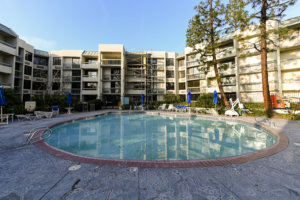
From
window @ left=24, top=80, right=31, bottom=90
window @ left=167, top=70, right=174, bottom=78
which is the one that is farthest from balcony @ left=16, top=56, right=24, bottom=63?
window @ left=167, top=70, right=174, bottom=78

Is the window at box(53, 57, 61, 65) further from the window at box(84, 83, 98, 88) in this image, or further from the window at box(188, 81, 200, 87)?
the window at box(188, 81, 200, 87)

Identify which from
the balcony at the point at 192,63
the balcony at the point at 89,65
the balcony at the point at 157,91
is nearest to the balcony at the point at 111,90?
the balcony at the point at 89,65

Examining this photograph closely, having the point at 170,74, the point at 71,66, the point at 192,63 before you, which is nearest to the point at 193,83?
the point at 192,63

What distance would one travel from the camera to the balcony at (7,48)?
18.8 metres

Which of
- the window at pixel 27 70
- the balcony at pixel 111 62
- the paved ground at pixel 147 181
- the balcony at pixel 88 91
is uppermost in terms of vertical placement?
the balcony at pixel 111 62

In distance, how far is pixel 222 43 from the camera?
2248cm

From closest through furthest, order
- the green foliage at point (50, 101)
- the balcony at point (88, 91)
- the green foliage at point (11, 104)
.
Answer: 1. the green foliage at point (11, 104)
2. the green foliage at point (50, 101)
3. the balcony at point (88, 91)

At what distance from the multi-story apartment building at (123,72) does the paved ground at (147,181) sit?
1966 cm

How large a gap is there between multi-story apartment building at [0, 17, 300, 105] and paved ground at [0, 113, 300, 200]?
1966cm

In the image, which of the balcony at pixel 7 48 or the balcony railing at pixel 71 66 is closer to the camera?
the balcony at pixel 7 48

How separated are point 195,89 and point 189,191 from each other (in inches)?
1027

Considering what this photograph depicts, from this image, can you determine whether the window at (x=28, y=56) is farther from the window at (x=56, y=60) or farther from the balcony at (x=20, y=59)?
the window at (x=56, y=60)

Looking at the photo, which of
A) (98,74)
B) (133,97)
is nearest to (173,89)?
(133,97)

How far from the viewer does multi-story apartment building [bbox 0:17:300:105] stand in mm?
20000
